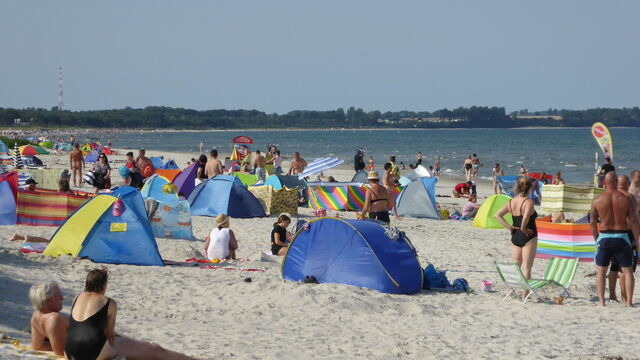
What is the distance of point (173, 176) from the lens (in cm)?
1866

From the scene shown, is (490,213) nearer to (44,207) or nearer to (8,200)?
(44,207)

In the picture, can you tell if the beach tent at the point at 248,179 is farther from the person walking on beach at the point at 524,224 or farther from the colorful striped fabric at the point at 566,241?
the person walking on beach at the point at 524,224

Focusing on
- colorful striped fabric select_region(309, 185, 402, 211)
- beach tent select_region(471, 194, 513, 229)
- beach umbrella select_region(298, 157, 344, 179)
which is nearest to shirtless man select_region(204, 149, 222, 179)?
colorful striped fabric select_region(309, 185, 402, 211)

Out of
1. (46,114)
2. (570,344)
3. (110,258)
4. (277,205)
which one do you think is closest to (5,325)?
(110,258)

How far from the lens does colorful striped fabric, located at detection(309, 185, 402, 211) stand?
1709 centimetres

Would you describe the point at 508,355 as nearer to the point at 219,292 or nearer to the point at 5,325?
the point at 219,292

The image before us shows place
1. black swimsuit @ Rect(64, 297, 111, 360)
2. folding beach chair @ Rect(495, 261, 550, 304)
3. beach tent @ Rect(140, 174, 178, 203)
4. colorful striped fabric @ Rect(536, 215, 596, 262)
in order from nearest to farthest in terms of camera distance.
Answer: black swimsuit @ Rect(64, 297, 111, 360) → folding beach chair @ Rect(495, 261, 550, 304) → colorful striped fabric @ Rect(536, 215, 596, 262) → beach tent @ Rect(140, 174, 178, 203)

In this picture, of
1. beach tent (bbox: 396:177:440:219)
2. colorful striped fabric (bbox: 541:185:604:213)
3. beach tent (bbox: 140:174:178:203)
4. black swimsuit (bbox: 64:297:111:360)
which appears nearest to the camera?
black swimsuit (bbox: 64:297:111:360)

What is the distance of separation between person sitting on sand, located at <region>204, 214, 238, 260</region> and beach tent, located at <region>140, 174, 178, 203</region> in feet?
6.64

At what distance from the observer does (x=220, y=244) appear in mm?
10414

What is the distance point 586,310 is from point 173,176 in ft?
39.1

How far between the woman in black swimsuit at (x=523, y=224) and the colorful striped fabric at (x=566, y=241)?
2.96 metres

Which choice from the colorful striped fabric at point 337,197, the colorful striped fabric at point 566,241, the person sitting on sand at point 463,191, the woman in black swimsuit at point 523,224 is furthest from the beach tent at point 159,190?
the person sitting on sand at point 463,191

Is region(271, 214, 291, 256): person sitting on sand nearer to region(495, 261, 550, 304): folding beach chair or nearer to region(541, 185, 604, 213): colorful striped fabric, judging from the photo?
region(495, 261, 550, 304): folding beach chair
